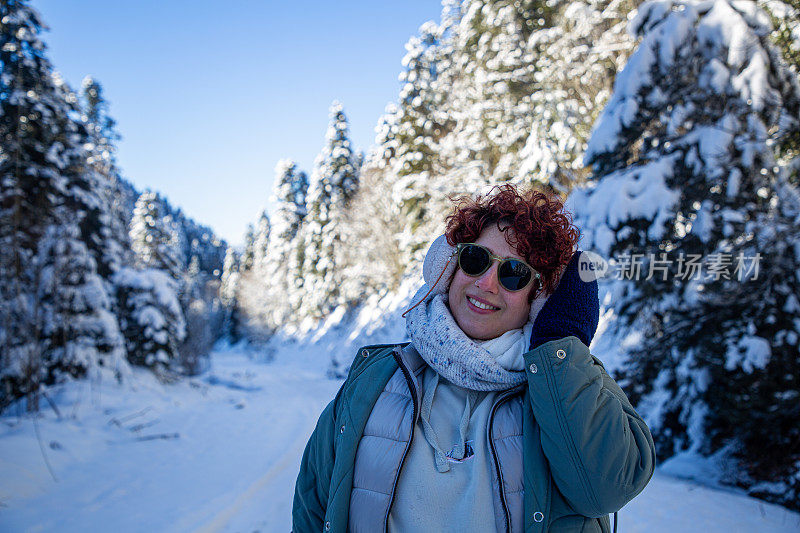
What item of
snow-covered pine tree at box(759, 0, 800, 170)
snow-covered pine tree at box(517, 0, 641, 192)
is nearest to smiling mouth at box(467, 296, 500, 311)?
snow-covered pine tree at box(759, 0, 800, 170)

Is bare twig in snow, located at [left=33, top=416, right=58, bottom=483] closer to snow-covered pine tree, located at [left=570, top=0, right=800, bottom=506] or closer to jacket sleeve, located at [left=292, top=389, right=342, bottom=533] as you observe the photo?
jacket sleeve, located at [left=292, top=389, right=342, bottom=533]

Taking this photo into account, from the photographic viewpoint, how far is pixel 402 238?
690 inches

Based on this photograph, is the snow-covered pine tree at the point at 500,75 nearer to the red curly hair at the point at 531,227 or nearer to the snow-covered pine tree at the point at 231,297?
the red curly hair at the point at 531,227

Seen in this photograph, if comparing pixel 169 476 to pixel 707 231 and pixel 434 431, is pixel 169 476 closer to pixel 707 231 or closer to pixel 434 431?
pixel 434 431

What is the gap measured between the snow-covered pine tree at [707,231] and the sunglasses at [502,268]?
427 centimetres

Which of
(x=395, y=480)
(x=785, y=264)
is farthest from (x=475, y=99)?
(x=395, y=480)

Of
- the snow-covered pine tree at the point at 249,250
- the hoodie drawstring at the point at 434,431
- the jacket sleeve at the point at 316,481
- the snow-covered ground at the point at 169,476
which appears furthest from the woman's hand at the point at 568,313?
the snow-covered pine tree at the point at 249,250

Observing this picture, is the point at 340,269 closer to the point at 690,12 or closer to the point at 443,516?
the point at 690,12

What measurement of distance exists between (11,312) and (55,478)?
13.2ft

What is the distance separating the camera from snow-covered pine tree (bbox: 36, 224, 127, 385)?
8.55 metres

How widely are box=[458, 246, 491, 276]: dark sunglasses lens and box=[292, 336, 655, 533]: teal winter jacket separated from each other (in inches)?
16.3

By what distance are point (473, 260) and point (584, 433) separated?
76 centimetres

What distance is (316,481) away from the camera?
5.90ft

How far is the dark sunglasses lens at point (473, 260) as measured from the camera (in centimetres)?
170
